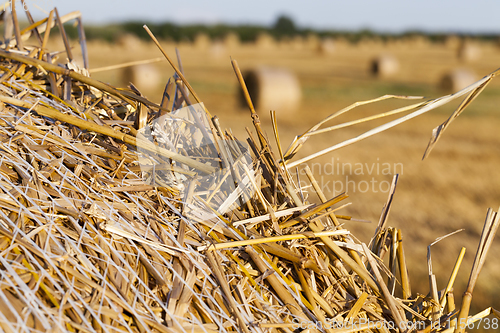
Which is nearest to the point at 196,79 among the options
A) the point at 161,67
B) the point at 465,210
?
the point at 161,67

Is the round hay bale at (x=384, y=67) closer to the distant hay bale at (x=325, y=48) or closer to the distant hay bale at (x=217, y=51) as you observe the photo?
the distant hay bale at (x=217, y=51)

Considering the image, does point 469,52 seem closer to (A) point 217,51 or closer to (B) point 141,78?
(A) point 217,51

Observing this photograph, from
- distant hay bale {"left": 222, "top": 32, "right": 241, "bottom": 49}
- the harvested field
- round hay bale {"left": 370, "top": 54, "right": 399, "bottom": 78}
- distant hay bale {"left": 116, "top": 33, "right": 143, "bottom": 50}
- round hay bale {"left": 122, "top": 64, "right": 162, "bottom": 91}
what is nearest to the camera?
the harvested field

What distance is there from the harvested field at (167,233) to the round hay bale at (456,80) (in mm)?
16592

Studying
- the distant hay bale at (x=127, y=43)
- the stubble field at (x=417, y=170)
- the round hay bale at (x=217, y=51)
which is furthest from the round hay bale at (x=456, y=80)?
the distant hay bale at (x=127, y=43)

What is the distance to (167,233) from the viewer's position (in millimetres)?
1166

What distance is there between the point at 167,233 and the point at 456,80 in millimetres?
17366

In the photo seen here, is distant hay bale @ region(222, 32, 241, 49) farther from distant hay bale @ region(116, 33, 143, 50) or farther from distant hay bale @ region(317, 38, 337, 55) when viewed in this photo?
distant hay bale @ region(317, 38, 337, 55)

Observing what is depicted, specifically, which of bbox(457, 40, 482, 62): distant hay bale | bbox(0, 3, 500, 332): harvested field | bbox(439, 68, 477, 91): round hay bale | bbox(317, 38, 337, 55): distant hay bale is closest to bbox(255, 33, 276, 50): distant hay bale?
bbox(317, 38, 337, 55): distant hay bale

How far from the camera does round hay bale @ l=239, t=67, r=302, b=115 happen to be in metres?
13.5

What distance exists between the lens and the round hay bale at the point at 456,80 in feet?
51.8

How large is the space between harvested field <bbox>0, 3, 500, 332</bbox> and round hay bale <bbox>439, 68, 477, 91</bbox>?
1659 centimetres

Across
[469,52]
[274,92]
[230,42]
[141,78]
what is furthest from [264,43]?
[274,92]

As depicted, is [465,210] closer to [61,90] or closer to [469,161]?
[469,161]
